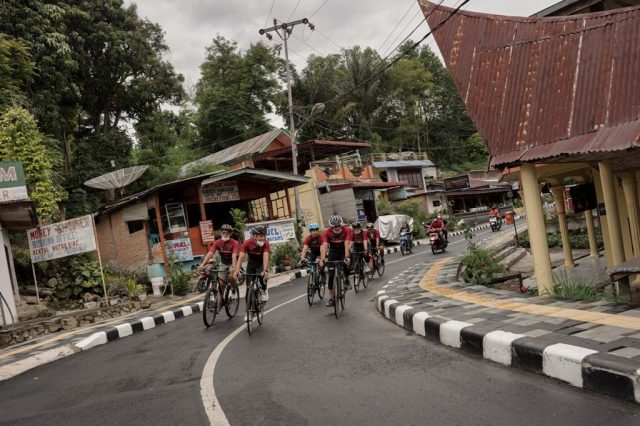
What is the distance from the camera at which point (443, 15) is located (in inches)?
388

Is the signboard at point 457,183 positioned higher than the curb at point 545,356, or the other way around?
the signboard at point 457,183

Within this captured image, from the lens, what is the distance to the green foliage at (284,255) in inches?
852

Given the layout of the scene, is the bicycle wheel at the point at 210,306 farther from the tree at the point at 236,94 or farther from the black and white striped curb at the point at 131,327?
the tree at the point at 236,94

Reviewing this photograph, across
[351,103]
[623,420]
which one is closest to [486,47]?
[623,420]

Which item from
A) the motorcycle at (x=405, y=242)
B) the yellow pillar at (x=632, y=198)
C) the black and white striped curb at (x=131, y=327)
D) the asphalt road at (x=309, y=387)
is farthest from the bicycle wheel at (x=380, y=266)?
the motorcycle at (x=405, y=242)

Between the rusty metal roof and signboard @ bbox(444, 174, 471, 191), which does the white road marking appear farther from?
signboard @ bbox(444, 174, 471, 191)

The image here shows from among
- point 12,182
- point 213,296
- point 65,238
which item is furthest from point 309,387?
point 65,238

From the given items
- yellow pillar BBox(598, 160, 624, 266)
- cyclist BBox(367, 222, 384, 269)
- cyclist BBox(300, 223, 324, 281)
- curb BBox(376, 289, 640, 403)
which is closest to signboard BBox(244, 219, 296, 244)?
cyclist BBox(367, 222, 384, 269)

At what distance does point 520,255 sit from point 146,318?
42.5 ft

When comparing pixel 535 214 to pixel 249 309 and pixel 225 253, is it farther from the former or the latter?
pixel 225 253

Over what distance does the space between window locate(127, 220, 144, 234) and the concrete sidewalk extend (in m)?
16.5

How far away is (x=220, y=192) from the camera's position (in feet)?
77.5

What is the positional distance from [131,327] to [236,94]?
34.5 m

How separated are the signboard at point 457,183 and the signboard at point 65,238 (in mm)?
39061
